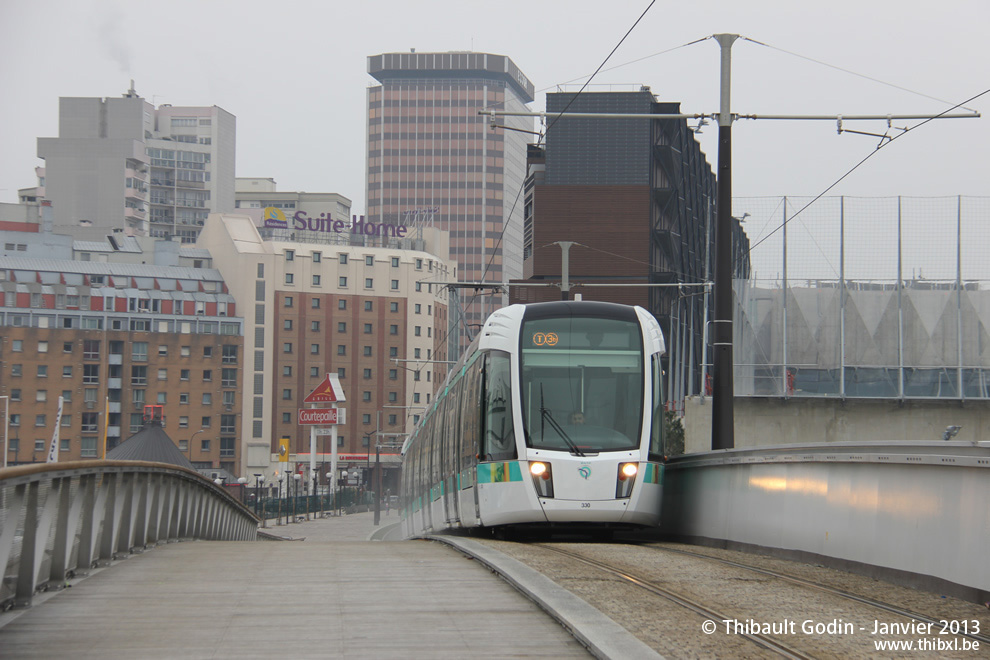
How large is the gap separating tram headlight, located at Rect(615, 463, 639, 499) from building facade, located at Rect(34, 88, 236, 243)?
13563cm

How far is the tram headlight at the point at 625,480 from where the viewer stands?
16.4 metres

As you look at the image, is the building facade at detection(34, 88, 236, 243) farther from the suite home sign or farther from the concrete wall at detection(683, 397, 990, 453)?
the concrete wall at detection(683, 397, 990, 453)

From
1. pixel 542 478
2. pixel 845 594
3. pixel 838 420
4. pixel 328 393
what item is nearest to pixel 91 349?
pixel 328 393

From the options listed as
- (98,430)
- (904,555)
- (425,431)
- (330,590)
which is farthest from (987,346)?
(98,430)

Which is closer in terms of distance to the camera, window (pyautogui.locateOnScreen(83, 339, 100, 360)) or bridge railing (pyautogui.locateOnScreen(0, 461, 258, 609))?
bridge railing (pyautogui.locateOnScreen(0, 461, 258, 609))

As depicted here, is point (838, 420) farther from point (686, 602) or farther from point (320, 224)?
point (320, 224)

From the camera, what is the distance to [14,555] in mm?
8125

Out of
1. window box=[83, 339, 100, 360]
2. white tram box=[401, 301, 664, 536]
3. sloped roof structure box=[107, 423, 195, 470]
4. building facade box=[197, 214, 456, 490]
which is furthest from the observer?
building facade box=[197, 214, 456, 490]

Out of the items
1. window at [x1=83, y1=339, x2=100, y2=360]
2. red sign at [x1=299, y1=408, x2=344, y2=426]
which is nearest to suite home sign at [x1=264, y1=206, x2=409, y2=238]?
window at [x1=83, y1=339, x2=100, y2=360]

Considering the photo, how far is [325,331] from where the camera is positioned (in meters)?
141

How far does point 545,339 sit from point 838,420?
19.5 meters

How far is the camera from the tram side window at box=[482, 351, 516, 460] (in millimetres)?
16859

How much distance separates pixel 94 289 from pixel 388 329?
104 feet

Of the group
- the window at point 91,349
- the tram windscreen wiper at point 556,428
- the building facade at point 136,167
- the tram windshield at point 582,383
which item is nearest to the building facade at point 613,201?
the tram windshield at point 582,383
